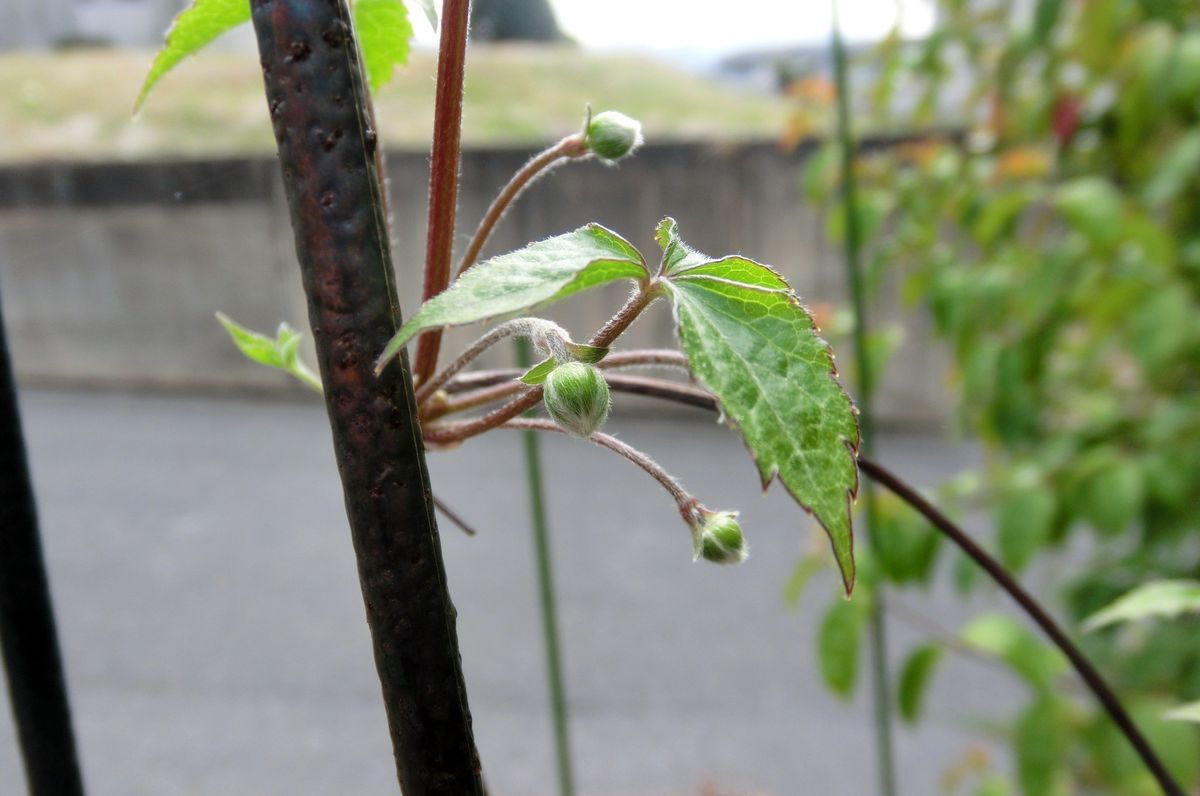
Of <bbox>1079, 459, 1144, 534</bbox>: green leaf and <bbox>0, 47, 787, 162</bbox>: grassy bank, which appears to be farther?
<bbox>0, 47, 787, 162</bbox>: grassy bank

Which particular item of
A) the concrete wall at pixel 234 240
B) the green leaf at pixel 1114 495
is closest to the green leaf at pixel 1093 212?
the green leaf at pixel 1114 495

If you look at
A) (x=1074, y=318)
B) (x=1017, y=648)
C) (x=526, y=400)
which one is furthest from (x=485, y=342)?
(x=1074, y=318)

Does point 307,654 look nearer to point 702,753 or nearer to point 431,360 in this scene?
point 702,753

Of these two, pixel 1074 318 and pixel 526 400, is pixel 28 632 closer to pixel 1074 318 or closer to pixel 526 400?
pixel 526 400

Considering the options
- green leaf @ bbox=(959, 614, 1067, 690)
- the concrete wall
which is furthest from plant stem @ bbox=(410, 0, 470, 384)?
the concrete wall

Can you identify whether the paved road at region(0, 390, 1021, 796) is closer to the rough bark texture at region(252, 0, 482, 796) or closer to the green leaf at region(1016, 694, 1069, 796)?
the green leaf at region(1016, 694, 1069, 796)

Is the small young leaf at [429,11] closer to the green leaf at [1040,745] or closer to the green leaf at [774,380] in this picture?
the green leaf at [774,380]
